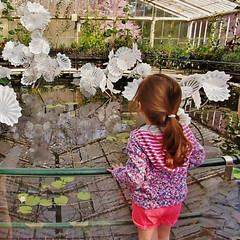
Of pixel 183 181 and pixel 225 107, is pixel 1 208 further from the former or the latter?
pixel 225 107

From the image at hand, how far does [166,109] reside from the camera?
46.3 inches

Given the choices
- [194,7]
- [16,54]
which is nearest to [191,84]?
[16,54]

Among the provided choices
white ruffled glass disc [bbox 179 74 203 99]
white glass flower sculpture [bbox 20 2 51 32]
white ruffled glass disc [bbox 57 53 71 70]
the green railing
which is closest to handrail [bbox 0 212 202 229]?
the green railing

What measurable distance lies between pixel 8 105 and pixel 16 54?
4209 millimetres

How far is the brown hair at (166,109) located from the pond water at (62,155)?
0.33m

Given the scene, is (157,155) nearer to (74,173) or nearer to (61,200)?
(74,173)

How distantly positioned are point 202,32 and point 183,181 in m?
16.7

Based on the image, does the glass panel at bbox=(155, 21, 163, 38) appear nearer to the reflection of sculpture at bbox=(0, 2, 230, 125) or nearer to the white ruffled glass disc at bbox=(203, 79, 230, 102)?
the reflection of sculpture at bbox=(0, 2, 230, 125)

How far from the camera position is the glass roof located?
13.5 meters

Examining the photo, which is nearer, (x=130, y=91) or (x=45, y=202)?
(x=45, y=202)

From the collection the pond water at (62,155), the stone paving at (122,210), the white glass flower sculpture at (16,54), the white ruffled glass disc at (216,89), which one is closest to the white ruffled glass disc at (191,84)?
the white ruffled glass disc at (216,89)

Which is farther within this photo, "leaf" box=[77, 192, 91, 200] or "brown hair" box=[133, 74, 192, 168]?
"leaf" box=[77, 192, 91, 200]

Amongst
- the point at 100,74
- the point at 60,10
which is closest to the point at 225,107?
the point at 100,74

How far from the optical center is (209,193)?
5.06 ft
